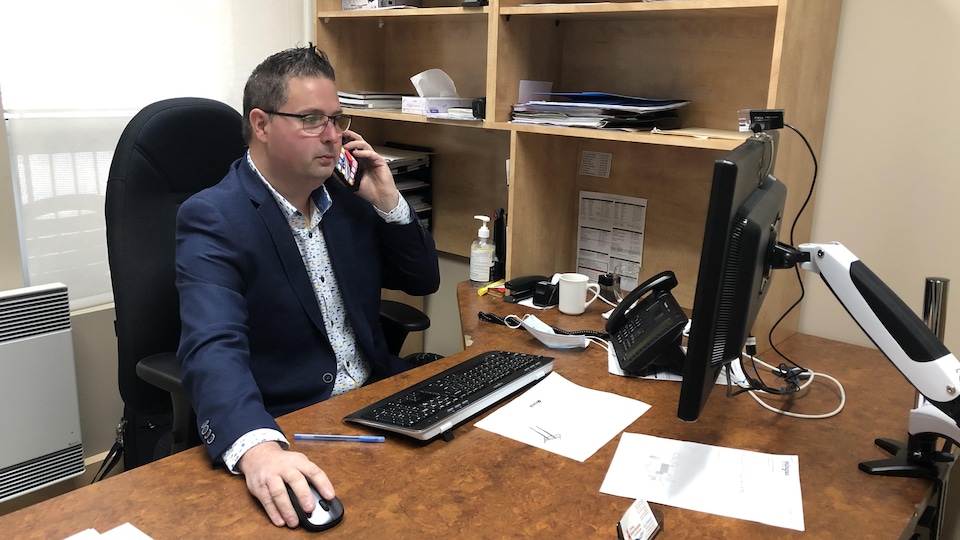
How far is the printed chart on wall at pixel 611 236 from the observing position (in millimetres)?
2078

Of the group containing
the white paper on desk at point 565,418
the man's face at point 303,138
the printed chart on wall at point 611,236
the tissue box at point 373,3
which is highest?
the tissue box at point 373,3

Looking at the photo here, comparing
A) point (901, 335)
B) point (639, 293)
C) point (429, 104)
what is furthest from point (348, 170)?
point (901, 335)

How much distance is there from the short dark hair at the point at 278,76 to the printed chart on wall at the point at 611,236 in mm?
942

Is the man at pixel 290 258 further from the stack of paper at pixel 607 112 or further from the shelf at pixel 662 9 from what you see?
the shelf at pixel 662 9

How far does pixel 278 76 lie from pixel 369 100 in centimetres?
85

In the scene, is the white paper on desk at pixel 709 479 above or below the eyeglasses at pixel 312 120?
below

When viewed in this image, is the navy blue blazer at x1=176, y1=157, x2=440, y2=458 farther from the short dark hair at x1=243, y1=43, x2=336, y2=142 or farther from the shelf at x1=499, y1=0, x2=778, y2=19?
the shelf at x1=499, y1=0, x2=778, y2=19

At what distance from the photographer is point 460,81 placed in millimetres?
2438

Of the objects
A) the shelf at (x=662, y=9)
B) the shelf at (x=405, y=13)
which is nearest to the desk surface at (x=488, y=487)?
the shelf at (x=662, y=9)

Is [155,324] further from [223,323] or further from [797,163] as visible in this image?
[797,163]

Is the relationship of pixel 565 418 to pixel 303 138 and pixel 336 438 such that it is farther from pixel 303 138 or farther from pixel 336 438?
pixel 303 138

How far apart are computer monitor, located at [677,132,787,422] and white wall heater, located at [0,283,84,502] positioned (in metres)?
1.76

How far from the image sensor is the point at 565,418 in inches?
50.1

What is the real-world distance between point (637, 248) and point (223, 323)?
1.26 m
